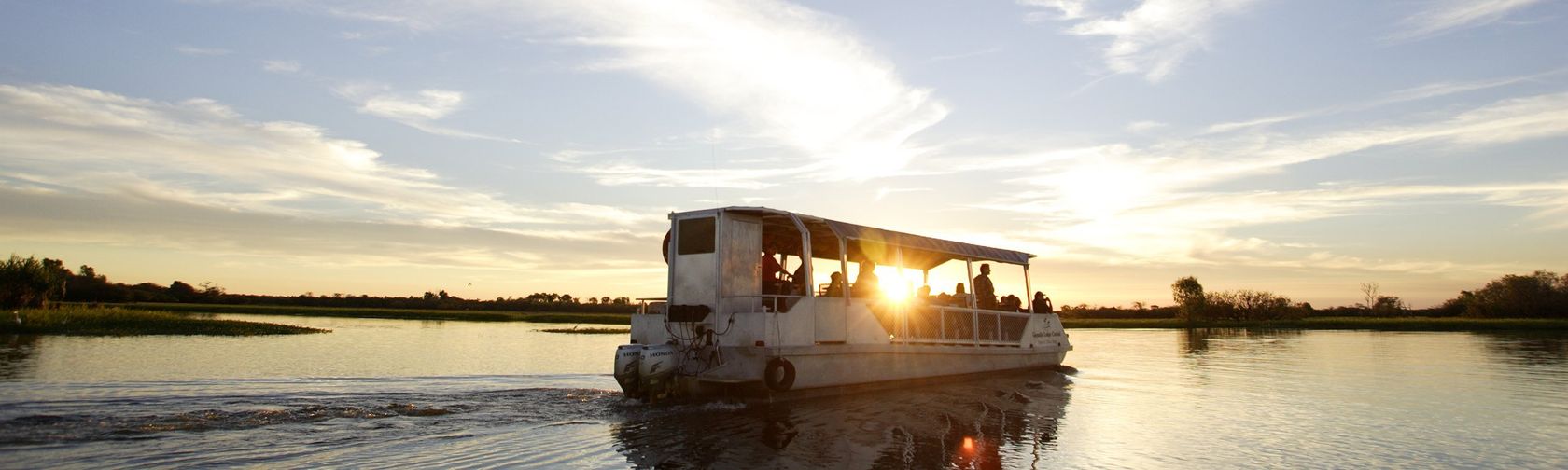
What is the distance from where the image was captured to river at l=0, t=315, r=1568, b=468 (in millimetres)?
9055

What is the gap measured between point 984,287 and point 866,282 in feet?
15.2

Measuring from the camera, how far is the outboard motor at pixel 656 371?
45.2ft

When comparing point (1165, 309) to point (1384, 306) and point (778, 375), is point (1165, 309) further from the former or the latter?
point (778, 375)

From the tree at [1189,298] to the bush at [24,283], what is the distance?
282 ft

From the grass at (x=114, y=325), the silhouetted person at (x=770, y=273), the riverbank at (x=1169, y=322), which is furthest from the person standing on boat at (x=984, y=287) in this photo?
the riverbank at (x=1169, y=322)

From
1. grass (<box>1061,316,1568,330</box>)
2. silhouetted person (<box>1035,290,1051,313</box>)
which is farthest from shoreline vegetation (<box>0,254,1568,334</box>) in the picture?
silhouetted person (<box>1035,290,1051,313</box>)

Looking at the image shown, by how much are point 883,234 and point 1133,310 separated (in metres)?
95.1

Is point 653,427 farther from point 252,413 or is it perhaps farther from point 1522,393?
point 1522,393

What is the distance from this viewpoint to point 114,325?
34594 mm

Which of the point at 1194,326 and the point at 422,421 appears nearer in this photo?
the point at 422,421

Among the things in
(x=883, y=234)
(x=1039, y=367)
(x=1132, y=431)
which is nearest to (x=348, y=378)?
(x=883, y=234)

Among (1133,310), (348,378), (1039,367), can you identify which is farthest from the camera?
(1133,310)

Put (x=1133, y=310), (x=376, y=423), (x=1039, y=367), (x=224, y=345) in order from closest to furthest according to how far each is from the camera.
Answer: (x=376, y=423), (x=1039, y=367), (x=224, y=345), (x=1133, y=310)

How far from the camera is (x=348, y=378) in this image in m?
17.0
